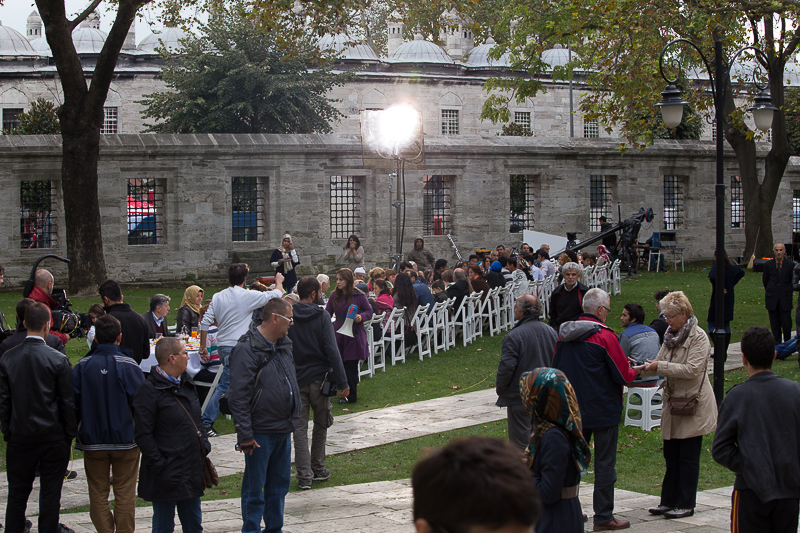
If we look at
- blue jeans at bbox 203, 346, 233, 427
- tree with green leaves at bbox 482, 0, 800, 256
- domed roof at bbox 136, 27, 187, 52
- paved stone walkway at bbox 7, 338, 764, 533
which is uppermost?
domed roof at bbox 136, 27, 187, 52

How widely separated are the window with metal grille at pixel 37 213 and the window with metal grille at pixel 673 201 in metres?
18.2

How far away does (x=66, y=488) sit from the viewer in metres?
7.26

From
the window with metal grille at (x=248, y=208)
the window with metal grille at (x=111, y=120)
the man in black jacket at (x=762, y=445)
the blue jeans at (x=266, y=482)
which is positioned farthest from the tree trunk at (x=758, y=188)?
the window with metal grille at (x=111, y=120)

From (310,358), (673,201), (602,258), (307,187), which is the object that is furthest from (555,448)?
(673,201)

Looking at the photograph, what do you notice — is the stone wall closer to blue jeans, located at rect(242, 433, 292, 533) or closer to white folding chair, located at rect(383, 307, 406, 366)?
white folding chair, located at rect(383, 307, 406, 366)

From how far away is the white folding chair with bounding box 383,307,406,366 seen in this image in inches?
500

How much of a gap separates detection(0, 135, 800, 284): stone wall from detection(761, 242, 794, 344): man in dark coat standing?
11.4 metres

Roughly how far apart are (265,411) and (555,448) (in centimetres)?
226

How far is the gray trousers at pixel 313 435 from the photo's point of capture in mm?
7102

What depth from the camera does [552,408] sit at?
414 centimetres

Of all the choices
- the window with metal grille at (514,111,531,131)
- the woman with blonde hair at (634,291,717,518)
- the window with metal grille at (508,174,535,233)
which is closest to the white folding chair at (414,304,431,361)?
the woman with blonde hair at (634,291,717,518)

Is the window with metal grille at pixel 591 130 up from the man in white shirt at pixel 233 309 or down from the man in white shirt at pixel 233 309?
up

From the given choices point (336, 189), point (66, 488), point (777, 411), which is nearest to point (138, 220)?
point (336, 189)

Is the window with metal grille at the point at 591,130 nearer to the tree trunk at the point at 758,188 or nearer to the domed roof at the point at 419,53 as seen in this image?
the domed roof at the point at 419,53
